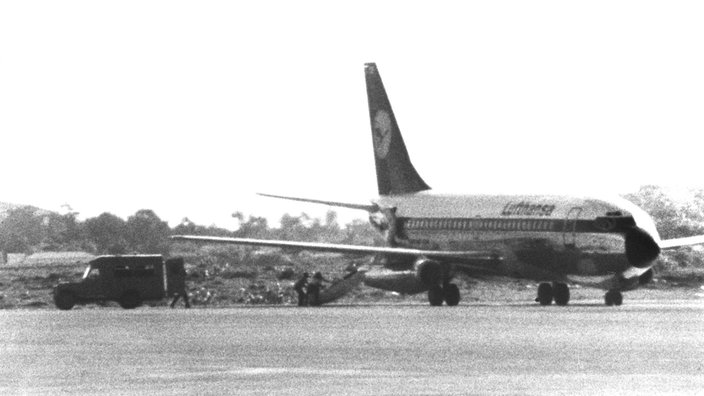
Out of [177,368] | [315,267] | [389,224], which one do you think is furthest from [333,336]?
[315,267]

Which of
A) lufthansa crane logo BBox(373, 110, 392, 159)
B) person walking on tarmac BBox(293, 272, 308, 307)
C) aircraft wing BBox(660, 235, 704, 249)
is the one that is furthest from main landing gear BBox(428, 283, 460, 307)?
lufthansa crane logo BBox(373, 110, 392, 159)

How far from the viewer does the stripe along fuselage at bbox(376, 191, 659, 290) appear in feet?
169

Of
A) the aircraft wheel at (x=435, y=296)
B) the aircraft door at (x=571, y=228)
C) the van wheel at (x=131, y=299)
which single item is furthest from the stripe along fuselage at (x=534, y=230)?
the van wheel at (x=131, y=299)

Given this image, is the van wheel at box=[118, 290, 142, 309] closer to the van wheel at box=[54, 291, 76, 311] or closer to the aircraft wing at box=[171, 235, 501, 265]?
the van wheel at box=[54, 291, 76, 311]

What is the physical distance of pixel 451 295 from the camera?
55938mm

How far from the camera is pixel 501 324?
1513 inches

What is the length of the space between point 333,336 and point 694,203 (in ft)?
285

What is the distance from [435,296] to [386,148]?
32.8 ft

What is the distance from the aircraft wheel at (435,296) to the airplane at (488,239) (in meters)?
0.03

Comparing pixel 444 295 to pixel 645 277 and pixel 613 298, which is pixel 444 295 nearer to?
pixel 613 298

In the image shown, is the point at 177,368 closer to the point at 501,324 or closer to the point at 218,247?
the point at 501,324

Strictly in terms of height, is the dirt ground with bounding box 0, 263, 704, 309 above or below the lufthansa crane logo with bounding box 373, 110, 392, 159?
below

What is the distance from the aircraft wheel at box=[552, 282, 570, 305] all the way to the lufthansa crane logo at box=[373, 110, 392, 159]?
11.6m

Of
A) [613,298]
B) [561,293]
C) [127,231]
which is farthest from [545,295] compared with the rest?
[127,231]
